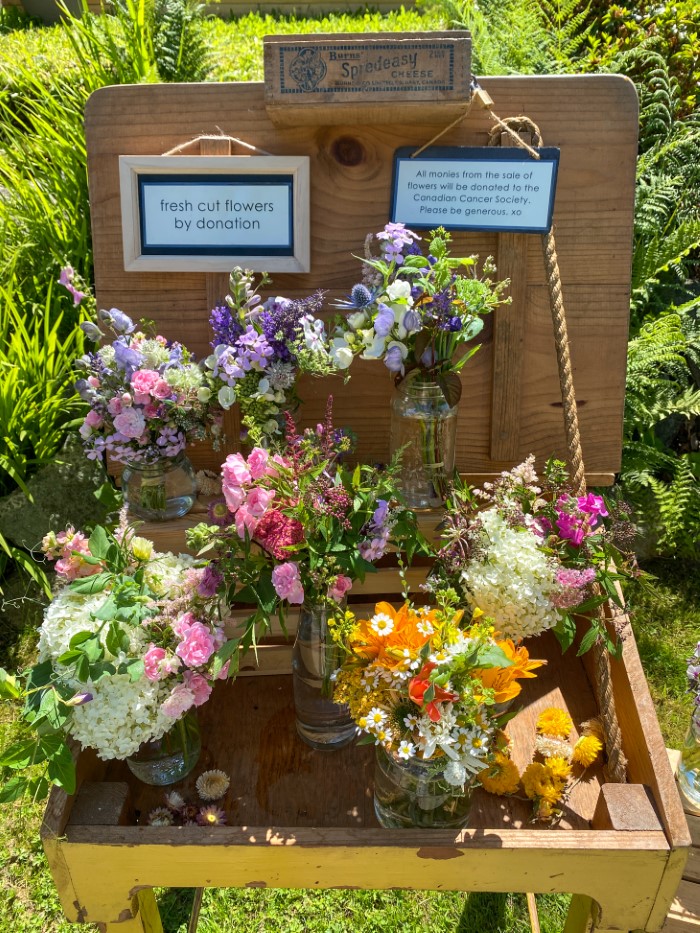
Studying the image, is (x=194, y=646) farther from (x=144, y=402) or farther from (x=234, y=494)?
(x=144, y=402)

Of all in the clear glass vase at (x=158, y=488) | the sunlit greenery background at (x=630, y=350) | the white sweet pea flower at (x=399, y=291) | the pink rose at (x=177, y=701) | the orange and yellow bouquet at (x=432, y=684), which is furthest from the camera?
the sunlit greenery background at (x=630, y=350)

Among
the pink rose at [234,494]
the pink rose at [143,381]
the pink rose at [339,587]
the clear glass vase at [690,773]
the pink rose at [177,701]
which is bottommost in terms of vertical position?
the clear glass vase at [690,773]

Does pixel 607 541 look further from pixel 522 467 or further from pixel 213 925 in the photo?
pixel 213 925

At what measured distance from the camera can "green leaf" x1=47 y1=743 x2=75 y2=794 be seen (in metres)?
1.01

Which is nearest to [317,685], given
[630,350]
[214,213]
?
[214,213]

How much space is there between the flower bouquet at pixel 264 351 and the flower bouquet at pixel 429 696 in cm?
42

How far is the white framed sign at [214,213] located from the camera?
1444 mm

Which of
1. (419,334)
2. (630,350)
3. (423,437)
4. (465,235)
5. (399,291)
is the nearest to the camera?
(399,291)

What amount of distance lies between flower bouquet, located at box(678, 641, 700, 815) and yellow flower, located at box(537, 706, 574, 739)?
29 centimetres

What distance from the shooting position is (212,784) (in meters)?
1.28

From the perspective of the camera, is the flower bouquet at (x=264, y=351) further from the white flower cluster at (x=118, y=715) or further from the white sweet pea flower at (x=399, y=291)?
the white flower cluster at (x=118, y=715)

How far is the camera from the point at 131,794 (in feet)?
4.12

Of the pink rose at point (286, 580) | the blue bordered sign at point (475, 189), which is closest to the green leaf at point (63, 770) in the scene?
the pink rose at point (286, 580)

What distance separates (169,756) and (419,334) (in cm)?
87
